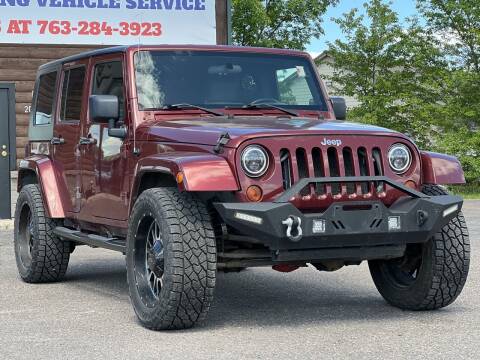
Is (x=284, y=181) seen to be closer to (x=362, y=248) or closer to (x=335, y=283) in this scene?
(x=362, y=248)

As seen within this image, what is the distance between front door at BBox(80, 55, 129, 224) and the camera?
7.45m

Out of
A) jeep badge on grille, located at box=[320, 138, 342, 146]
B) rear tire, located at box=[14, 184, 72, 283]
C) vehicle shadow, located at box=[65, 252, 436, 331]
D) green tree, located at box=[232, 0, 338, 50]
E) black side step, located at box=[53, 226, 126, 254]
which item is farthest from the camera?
green tree, located at box=[232, 0, 338, 50]

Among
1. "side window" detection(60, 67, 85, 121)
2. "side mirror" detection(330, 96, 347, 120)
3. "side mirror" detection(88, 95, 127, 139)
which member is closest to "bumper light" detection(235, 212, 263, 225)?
"side mirror" detection(88, 95, 127, 139)

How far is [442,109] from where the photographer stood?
30.7m

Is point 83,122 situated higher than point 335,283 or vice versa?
point 83,122

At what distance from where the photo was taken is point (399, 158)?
6.59 m

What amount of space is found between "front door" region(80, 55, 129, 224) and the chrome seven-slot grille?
1.53 metres

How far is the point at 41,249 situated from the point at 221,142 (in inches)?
122

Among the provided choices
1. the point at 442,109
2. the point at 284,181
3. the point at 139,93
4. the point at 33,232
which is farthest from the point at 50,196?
the point at 442,109

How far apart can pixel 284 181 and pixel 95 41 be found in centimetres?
1666

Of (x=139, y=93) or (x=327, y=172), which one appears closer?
(x=327, y=172)

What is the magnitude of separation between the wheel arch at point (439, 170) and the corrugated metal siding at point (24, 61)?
1724 cm

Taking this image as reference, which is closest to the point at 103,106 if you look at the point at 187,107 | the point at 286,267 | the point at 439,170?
the point at 187,107

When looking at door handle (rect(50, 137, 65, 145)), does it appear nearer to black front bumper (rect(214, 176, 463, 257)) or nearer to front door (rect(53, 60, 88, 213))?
front door (rect(53, 60, 88, 213))
